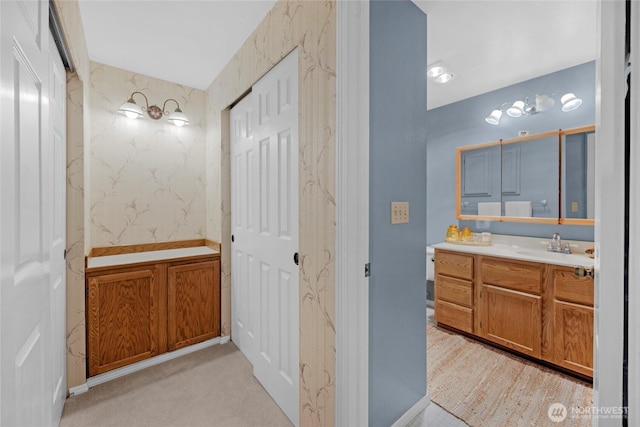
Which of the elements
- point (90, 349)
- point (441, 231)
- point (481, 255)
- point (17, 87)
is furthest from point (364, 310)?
point (441, 231)

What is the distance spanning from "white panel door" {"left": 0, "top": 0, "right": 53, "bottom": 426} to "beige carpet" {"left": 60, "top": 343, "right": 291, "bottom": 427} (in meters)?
0.77

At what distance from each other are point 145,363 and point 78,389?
0.40 meters

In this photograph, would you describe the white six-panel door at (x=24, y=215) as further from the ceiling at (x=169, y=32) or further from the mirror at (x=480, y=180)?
the mirror at (x=480, y=180)

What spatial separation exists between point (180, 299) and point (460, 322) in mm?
2472

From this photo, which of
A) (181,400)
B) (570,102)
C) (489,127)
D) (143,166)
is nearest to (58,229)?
(143,166)

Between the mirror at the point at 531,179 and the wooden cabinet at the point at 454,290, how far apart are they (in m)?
0.64

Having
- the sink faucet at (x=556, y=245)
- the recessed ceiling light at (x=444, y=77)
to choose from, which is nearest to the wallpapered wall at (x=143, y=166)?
the recessed ceiling light at (x=444, y=77)

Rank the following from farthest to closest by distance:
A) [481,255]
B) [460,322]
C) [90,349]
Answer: [460,322]
[481,255]
[90,349]

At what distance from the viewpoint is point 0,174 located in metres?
0.62

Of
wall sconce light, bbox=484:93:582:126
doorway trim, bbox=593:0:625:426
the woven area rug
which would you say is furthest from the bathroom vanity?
doorway trim, bbox=593:0:625:426

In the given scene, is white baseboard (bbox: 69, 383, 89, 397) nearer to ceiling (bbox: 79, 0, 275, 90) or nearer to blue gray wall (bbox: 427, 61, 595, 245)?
ceiling (bbox: 79, 0, 275, 90)

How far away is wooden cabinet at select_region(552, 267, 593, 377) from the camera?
6.31ft

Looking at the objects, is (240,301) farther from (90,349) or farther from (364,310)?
(364,310)

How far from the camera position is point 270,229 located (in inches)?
72.3
